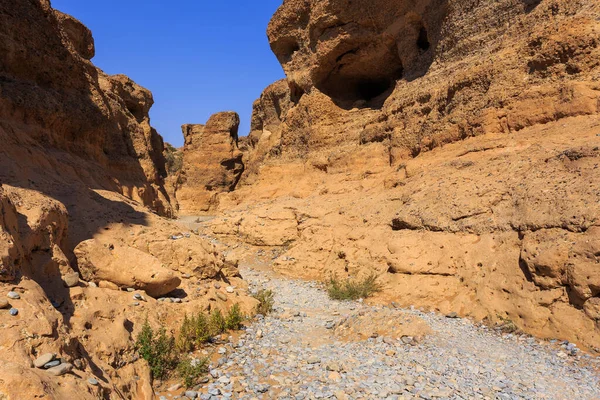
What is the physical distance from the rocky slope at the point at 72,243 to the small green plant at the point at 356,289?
197 centimetres

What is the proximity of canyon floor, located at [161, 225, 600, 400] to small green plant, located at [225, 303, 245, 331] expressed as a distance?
19 cm

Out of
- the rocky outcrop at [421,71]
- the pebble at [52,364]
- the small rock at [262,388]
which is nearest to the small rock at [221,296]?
the small rock at [262,388]

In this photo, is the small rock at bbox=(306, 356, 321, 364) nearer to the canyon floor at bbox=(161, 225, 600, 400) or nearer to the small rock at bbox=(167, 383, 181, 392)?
the canyon floor at bbox=(161, 225, 600, 400)

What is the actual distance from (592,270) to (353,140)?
976cm

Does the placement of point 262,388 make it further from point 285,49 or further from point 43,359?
point 285,49

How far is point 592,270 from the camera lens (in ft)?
17.0

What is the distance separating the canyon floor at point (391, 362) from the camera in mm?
3834

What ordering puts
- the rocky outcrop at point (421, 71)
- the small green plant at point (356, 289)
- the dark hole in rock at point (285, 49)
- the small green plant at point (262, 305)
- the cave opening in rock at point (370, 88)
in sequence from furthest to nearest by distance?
the dark hole in rock at point (285, 49) < the cave opening in rock at point (370, 88) < the rocky outcrop at point (421, 71) < the small green plant at point (356, 289) < the small green plant at point (262, 305)

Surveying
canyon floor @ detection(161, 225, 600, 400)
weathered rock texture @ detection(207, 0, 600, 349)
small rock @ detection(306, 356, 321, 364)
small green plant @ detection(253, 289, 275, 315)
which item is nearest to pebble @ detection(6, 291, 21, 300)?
canyon floor @ detection(161, 225, 600, 400)

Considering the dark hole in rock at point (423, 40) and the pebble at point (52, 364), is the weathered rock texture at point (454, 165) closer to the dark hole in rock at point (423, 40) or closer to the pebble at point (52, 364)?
the dark hole in rock at point (423, 40)

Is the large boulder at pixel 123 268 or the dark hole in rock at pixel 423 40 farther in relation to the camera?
the dark hole in rock at pixel 423 40

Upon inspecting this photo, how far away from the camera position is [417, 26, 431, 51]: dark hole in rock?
13.5 meters

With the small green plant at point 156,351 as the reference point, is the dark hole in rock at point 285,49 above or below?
above

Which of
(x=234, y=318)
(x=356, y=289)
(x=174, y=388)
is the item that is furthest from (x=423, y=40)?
(x=174, y=388)
